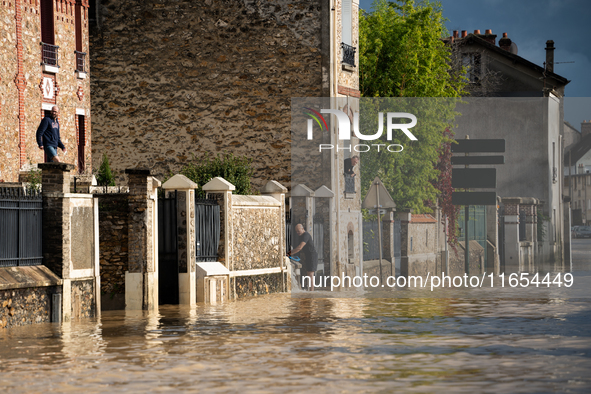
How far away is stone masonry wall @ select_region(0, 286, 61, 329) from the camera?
14945 mm

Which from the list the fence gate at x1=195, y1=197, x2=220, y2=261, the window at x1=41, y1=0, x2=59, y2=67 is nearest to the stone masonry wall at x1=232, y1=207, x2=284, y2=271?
the fence gate at x1=195, y1=197, x2=220, y2=261

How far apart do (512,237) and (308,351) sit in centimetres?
2494

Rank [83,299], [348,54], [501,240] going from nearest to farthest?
[83,299] → [348,54] → [501,240]

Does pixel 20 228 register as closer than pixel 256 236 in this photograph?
Yes

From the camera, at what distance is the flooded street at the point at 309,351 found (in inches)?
367

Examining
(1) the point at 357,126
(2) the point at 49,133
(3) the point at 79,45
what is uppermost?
(3) the point at 79,45

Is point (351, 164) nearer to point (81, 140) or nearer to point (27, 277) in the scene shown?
point (81, 140)

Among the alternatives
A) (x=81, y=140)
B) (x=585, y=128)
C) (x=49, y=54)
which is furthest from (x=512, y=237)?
(x=585, y=128)

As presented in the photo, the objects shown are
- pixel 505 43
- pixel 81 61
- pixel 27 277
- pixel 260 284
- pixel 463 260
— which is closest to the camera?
pixel 27 277

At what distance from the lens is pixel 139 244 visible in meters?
18.2

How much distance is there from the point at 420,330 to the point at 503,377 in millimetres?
4657

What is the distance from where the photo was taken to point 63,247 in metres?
16.3

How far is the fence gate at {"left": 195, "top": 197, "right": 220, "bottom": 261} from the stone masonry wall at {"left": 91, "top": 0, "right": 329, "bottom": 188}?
23.5 ft

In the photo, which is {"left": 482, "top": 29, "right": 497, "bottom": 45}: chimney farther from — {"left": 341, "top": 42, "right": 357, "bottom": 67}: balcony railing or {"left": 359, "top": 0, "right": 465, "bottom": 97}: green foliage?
{"left": 341, "top": 42, "right": 357, "bottom": 67}: balcony railing
